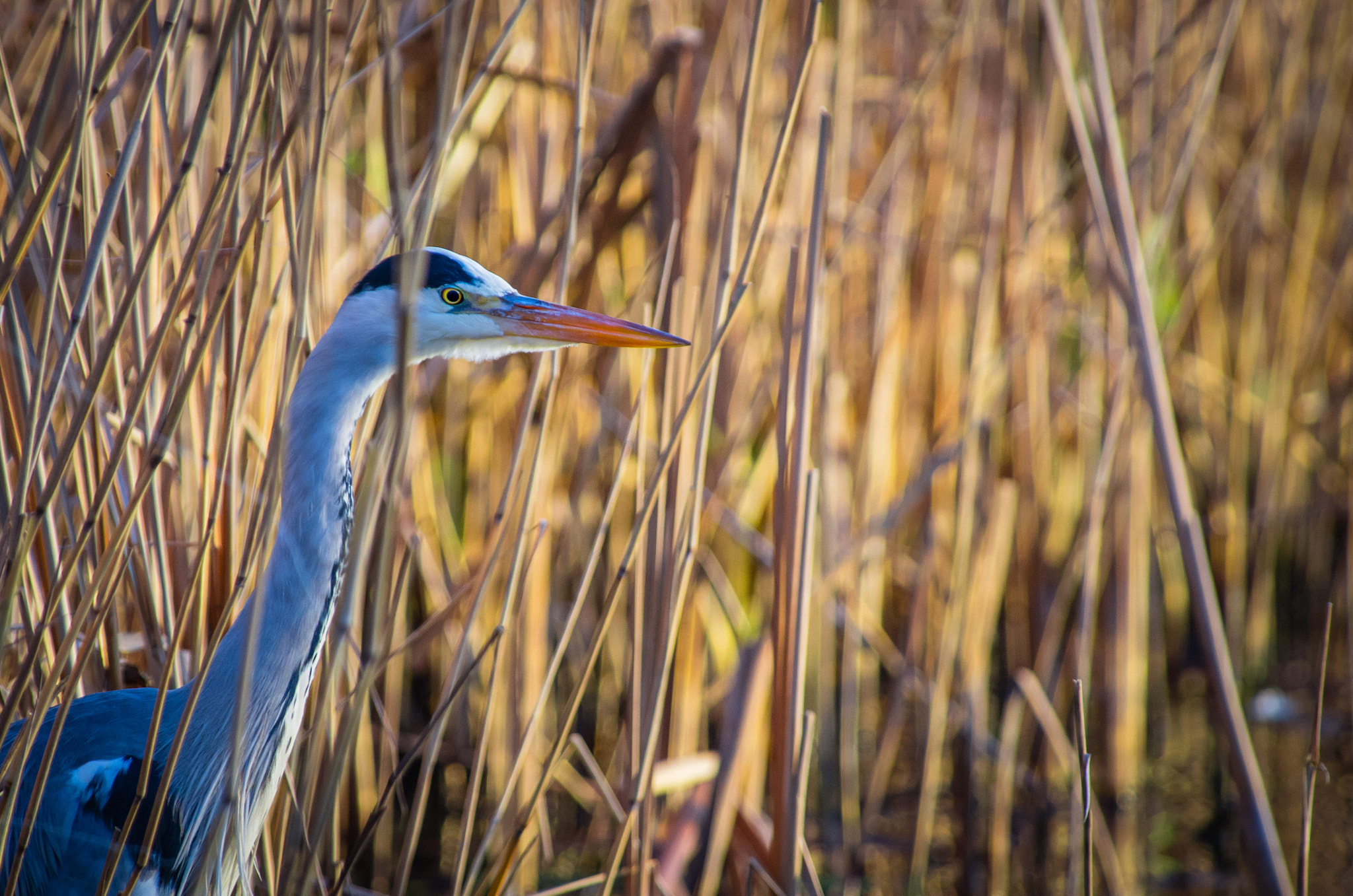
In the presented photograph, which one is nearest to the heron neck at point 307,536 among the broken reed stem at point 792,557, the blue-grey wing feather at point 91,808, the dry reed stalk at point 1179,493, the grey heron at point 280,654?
the grey heron at point 280,654

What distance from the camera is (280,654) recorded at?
3.66ft

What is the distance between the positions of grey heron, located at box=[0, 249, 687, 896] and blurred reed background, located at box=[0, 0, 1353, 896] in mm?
60

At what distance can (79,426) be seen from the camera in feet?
2.88

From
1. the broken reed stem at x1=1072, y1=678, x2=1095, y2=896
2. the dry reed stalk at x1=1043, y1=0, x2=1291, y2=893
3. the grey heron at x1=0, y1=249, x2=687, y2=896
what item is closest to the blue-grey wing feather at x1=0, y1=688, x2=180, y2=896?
the grey heron at x1=0, y1=249, x2=687, y2=896

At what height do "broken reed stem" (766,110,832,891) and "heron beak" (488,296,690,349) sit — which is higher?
"heron beak" (488,296,690,349)

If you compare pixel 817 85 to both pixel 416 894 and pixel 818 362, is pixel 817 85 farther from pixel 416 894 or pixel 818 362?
pixel 416 894

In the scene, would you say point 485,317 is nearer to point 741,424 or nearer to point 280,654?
point 280,654

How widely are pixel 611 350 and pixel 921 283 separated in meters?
0.86

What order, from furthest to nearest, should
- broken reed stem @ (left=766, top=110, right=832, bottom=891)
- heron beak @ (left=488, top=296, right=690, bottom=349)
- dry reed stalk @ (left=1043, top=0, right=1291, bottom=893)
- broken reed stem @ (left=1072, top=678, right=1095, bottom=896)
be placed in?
1. dry reed stalk @ (left=1043, top=0, right=1291, bottom=893)
2. broken reed stem @ (left=766, top=110, right=832, bottom=891)
3. heron beak @ (left=488, top=296, right=690, bottom=349)
4. broken reed stem @ (left=1072, top=678, right=1095, bottom=896)

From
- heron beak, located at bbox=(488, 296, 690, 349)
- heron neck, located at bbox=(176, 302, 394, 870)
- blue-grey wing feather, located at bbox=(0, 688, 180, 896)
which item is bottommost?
blue-grey wing feather, located at bbox=(0, 688, 180, 896)

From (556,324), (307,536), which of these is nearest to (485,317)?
(556,324)

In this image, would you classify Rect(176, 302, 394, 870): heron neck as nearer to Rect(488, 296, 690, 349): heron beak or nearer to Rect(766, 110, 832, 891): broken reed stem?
Rect(488, 296, 690, 349): heron beak

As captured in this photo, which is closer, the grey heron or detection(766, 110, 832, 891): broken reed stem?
the grey heron

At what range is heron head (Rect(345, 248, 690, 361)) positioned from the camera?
1193 mm
